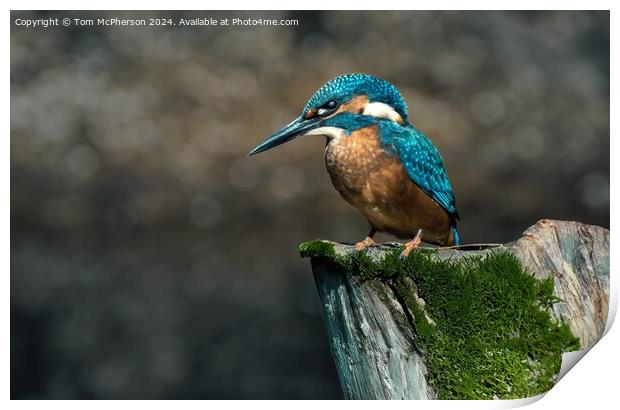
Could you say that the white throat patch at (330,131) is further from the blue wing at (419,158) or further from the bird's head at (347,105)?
the blue wing at (419,158)

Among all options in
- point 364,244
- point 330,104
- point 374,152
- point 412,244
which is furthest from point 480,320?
point 330,104

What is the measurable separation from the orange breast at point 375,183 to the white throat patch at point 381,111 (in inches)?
3.5

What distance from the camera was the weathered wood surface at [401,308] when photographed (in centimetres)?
402

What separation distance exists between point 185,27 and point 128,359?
8.60 ft

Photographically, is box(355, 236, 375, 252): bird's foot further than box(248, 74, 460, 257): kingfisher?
No

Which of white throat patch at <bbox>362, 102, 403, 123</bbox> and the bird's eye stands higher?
the bird's eye

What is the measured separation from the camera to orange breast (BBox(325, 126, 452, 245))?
4.23 meters

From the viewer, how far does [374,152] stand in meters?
4.23

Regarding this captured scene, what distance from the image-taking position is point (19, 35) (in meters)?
5.63

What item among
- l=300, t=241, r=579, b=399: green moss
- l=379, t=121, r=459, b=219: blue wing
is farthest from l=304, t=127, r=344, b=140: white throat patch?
l=300, t=241, r=579, b=399: green moss

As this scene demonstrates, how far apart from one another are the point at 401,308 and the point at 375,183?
643mm

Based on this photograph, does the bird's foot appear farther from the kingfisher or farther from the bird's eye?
the bird's eye

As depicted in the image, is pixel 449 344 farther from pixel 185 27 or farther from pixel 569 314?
pixel 185 27

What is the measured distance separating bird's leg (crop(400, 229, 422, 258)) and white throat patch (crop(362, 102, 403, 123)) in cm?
61
